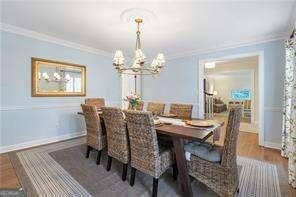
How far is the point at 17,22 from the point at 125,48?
2386mm

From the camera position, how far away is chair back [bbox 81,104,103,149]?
2672mm

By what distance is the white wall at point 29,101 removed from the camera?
3.24 meters

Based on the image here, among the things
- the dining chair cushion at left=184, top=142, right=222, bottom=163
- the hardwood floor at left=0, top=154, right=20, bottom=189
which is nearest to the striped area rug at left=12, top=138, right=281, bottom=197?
the hardwood floor at left=0, top=154, right=20, bottom=189

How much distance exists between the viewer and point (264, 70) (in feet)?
12.1

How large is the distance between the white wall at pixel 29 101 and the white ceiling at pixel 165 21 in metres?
0.37

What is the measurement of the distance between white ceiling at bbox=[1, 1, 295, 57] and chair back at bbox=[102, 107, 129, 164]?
149cm

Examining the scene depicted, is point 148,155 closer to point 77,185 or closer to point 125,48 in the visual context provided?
point 77,185

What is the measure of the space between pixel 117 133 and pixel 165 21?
6.47 feet

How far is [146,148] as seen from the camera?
6.31 ft

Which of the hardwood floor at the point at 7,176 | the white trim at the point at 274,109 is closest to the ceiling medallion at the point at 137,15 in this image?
the hardwood floor at the point at 7,176

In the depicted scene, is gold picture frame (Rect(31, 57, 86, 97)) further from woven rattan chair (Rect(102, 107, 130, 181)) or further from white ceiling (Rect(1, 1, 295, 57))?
woven rattan chair (Rect(102, 107, 130, 181))

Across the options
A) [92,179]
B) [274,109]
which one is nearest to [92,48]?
[92,179]

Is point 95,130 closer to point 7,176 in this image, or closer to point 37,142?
point 7,176

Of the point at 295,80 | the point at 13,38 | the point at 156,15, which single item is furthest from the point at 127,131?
the point at 13,38
